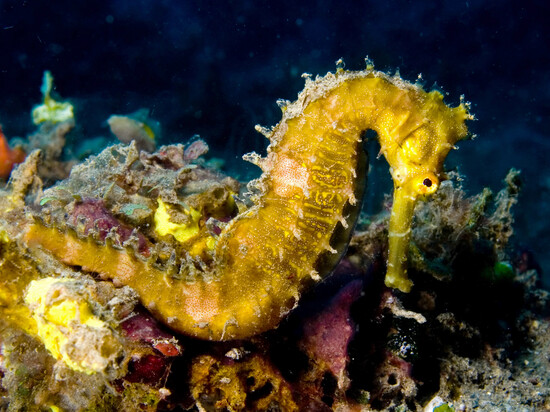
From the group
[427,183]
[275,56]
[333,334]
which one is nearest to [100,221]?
[333,334]

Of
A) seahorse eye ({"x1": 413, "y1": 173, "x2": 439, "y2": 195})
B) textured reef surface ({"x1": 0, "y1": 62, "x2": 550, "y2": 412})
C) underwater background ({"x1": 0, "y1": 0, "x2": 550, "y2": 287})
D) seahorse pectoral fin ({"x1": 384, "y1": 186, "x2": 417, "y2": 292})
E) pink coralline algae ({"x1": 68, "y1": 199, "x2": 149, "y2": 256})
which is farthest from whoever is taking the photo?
underwater background ({"x1": 0, "y1": 0, "x2": 550, "y2": 287})

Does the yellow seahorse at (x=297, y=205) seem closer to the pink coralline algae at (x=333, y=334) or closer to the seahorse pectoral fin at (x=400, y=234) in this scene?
the seahorse pectoral fin at (x=400, y=234)

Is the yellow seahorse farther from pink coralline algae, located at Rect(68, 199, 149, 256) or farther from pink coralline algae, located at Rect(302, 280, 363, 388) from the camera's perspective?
pink coralline algae, located at Rect(302, 280, 363, 388)

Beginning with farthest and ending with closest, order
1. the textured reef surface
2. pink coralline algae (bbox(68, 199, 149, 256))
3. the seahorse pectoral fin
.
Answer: pink coralline algae (bbox(68, 199, 149, 256)) → the seahorse pectoral fin → the textured reef surface

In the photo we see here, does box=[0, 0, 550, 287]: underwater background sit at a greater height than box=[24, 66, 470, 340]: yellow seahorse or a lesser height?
greater

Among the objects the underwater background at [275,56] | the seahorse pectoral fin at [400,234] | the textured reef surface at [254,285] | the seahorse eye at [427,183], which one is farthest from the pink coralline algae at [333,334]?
the underwater background at [275,56]

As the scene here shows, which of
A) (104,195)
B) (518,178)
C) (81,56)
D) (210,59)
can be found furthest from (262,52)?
(104,195)

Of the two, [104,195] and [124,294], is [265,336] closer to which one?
[124,294]

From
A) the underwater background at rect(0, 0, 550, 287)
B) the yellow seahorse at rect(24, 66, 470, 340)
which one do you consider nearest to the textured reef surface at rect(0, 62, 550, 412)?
the yellow seahorse at rect(24, 66, 470, 340)
